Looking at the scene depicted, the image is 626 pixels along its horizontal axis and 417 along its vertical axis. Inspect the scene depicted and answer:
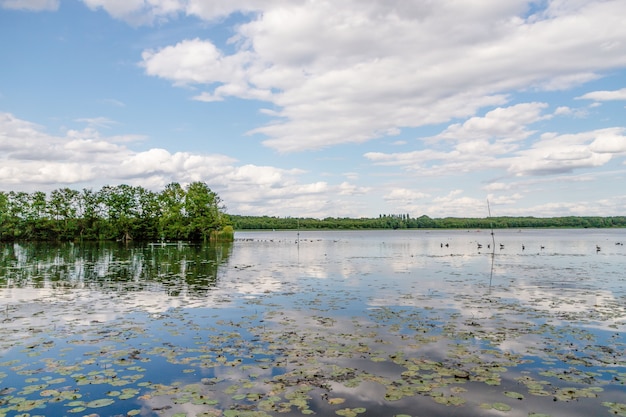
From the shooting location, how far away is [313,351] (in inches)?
485

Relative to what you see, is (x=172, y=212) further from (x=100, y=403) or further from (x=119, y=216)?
(x=100, y=403)

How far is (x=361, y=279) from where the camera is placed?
29328 mm

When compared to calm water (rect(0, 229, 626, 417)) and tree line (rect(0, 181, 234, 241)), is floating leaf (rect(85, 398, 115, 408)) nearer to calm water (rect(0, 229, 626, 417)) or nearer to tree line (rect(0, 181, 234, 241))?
calm water (rect(0, 229, 626, 417))

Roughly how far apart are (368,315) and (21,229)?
105075mm

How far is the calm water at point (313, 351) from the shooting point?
873 cm

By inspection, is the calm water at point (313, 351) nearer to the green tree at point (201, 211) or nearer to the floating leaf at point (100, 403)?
the floating leaf at point (100, 403)

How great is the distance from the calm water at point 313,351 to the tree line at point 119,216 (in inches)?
2816

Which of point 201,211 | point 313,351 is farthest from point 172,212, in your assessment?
point 313,351

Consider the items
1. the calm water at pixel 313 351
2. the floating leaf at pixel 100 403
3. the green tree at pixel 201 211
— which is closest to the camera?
the floating leaf at pixel 100 403

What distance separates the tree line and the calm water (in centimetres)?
7153

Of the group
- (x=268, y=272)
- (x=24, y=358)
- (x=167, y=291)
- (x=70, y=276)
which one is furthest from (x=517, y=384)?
(x=70, y=276)

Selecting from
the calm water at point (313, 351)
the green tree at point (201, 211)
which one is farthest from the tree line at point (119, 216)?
the calm water at point (313, 351)

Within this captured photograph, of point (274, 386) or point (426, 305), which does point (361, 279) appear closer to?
point (426, 305)

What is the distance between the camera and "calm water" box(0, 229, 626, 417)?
344 inches
